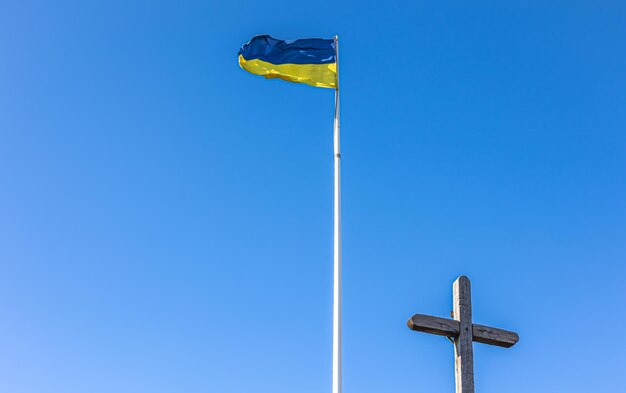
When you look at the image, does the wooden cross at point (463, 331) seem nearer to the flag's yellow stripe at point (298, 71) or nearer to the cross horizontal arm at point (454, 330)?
the cross horizontal arm at point (454, 330)

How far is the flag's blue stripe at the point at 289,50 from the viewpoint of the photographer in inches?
648

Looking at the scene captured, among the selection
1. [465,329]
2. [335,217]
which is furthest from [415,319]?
[335,217]

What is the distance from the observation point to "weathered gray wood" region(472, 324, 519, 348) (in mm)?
9789

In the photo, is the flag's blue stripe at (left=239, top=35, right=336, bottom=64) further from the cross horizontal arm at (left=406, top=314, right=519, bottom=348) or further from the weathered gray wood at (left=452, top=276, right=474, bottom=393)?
the cross horizontal arm at (left=406, top=314, right=519, bottom=348)

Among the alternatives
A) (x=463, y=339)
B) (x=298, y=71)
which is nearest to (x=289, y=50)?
(x=298, y=71)

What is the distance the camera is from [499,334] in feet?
32.7

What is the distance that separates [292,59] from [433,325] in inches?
340

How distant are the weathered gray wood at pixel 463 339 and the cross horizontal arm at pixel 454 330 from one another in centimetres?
9

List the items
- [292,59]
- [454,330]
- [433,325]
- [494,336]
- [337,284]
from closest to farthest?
[433,325]
[454,330]
[494,336]
[337,284]
[292,59]

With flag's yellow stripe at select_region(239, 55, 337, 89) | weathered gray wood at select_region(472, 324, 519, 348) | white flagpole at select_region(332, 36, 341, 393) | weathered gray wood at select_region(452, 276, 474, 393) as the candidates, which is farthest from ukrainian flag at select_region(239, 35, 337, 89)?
weathered gray wood at select_region(472, 324, 519, 348)

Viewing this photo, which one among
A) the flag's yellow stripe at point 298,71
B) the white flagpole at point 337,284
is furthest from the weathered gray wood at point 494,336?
the flag's yellow stripe at point 298,71

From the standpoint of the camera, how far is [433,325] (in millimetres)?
9461

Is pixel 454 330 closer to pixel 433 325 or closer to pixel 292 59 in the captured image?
pixel 433 325

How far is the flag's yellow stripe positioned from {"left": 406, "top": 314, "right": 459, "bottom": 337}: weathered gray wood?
7.73m
